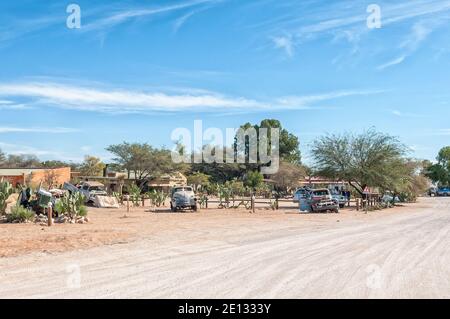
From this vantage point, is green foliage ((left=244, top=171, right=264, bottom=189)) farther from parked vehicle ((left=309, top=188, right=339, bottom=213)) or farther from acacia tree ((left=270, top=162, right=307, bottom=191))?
parked vehicle ((left=309, top=188, right=339, bottom=213))

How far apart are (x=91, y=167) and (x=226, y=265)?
77318 millimetres

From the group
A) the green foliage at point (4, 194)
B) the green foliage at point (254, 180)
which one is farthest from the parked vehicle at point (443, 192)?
the green foliage at point (4, 194)

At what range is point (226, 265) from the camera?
1085cm

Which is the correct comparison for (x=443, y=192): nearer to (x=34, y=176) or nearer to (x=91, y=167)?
(x=91, y=167)

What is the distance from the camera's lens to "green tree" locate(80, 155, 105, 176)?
81.7 metres

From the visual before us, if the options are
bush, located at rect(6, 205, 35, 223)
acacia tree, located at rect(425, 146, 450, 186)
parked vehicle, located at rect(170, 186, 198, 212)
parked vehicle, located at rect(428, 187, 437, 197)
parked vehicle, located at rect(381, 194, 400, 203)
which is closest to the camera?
bush, located at rect(6, 205, 35, 223)

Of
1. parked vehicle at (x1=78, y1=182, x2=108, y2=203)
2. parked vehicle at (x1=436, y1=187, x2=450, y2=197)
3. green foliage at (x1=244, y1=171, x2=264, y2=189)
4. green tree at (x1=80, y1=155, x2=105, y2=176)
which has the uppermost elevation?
→ green tree at (x1=80, y1=155, x2=105, y2=176)

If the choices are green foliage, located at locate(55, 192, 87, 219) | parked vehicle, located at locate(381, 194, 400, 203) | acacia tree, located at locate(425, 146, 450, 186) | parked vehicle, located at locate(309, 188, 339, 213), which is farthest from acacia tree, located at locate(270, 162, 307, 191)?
green foliage, located at locate(55, 192, 87, 219)

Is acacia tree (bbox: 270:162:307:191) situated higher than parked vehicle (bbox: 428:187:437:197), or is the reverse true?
acacia tree (bbox: 270:162:307:191)

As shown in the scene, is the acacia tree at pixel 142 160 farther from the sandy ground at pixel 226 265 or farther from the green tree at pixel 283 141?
the sandy ground at pixel 226 265

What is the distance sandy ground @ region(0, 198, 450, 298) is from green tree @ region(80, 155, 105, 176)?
65063mm

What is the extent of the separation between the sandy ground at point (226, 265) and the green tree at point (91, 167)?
65.1m

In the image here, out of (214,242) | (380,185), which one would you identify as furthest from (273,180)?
(214,242)
